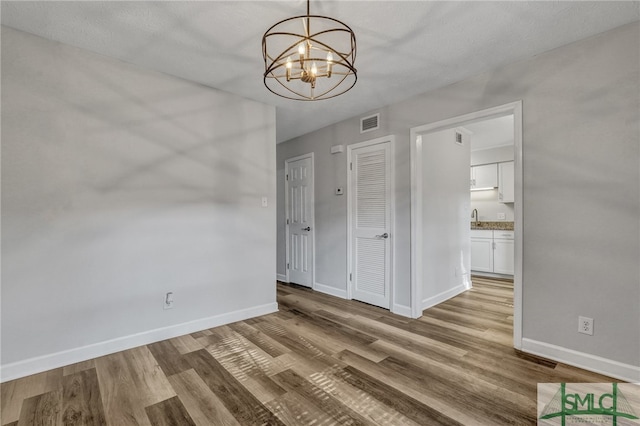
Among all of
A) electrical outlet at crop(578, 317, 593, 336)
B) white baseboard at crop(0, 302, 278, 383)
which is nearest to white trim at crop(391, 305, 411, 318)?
electrical outlet at crop(578, 317, 593, 336)

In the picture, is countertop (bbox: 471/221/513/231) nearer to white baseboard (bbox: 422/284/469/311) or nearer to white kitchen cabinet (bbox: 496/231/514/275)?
white kitchen cabinet (bbox: 496/231/514/275)

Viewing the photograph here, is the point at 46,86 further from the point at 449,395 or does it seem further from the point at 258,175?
the point at 449,395

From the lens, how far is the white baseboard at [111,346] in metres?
2.13

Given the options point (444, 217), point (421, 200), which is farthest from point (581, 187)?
point (444, 217)

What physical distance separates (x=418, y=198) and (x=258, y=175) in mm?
1867

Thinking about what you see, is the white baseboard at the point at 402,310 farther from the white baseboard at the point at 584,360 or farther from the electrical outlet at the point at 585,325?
the electrical outlet at the point at 585,325

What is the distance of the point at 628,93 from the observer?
2.08 metres

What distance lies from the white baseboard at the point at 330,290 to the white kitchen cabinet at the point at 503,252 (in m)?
3.15

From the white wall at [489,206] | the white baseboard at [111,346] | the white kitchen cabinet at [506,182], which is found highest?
the white kitchen cabinet at [506,182]

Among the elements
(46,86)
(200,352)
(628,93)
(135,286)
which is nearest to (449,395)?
(200,352)

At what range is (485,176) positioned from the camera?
6.04 m

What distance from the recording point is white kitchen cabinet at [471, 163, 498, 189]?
19.4 ft

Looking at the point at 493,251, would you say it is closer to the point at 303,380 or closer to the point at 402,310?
the point at 402,310

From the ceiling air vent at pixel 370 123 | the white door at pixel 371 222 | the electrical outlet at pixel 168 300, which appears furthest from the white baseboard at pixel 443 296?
the electrical outlet at pixel 168 300
